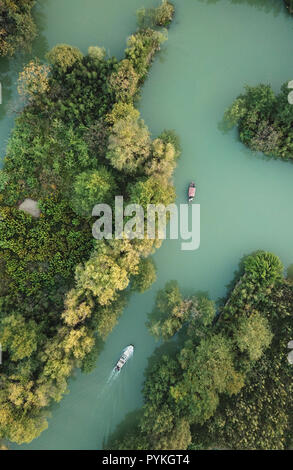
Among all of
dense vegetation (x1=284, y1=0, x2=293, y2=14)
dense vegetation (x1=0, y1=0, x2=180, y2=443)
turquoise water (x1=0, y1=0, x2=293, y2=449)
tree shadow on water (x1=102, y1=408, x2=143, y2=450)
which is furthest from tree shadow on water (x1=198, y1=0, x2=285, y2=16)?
tree shadow on water (x1=102, y1=408, x2=143, y2=450)

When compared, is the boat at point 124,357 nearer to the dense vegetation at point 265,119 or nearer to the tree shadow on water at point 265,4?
the dense vegetation at point 265,119

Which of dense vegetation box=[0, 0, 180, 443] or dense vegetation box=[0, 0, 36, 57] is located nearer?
dense vegetation box=[0, 0, 180, 443]

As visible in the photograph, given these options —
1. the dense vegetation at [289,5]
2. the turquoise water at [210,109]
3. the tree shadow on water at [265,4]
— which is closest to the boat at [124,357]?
the turquoise water at [210,109]

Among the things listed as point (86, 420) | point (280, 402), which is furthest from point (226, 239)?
point (86, 420)

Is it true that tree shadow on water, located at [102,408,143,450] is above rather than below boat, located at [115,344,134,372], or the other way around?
below

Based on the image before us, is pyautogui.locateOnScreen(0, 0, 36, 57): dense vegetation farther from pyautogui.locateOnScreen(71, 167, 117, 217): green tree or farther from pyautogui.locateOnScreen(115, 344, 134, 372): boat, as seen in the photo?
pyautogui.locateOnScreen(115, 344, 134, 372): boat
